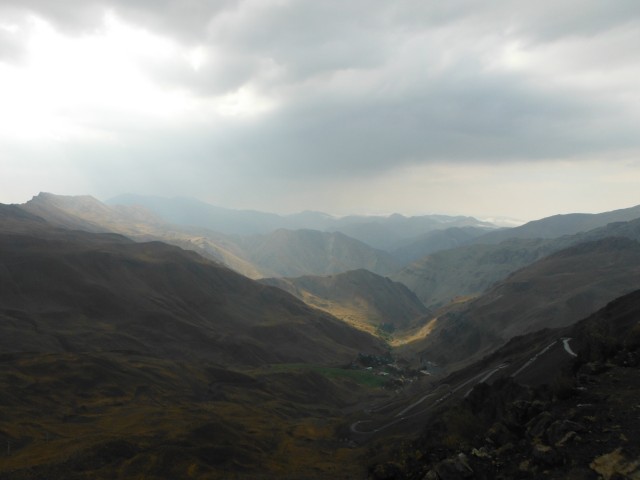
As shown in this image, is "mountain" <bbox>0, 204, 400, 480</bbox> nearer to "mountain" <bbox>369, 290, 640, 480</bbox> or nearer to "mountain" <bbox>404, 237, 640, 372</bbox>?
"mountain" <bbox>369, 290, 640, 480</bbox>

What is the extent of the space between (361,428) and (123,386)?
41.2 m

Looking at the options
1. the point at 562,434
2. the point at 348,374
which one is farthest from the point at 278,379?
the point at 562,434

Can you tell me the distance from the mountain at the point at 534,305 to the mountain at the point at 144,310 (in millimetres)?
32820

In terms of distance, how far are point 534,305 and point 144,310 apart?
126947mm

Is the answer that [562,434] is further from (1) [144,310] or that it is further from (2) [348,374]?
(1) [144,310]

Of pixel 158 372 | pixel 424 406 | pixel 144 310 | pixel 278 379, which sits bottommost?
pixel 278 379

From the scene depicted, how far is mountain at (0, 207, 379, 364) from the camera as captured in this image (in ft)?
371

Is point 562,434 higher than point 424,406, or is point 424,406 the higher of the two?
point 562,434

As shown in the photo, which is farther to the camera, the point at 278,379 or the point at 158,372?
the point at 278,379

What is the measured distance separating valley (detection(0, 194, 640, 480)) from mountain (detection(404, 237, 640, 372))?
2.70 feet

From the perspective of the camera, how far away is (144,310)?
136 metres

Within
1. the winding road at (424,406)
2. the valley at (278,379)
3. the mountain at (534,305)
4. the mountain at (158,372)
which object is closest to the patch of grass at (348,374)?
the mountain at (158,372)

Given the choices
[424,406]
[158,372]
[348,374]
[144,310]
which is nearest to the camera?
[424,406]

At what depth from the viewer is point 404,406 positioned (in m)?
73.4
